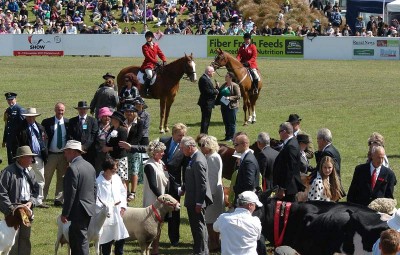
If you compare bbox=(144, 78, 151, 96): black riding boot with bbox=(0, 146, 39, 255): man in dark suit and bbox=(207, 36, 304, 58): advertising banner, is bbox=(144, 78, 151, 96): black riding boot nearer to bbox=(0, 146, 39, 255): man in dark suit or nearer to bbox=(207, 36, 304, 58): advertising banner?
bbox=(0, 146, 39, 255): man in dark suit

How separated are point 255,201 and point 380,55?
1585 inches

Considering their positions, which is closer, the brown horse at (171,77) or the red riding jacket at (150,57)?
the brown horse at (171,77)

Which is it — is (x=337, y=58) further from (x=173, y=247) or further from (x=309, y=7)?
(x=173, y=247)

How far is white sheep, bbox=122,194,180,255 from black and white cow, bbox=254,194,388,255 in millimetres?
1851

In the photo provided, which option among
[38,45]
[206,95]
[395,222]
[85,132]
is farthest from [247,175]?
[38,45]

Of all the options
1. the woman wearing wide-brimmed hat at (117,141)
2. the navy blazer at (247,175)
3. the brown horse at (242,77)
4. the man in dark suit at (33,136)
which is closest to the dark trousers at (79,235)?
the navy blazer at (247,175)

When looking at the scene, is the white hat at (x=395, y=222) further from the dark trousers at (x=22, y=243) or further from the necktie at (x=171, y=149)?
the necktie at (x=171, y=149)

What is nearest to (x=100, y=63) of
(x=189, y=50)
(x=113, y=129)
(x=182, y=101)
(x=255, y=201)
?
(x=189, y=50)

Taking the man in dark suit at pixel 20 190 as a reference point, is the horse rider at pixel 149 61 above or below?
above

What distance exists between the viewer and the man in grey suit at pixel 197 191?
13.6m

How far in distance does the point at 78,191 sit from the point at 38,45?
3941 centimetres

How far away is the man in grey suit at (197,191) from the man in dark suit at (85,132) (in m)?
3.78

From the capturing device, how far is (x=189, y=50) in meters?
51.3

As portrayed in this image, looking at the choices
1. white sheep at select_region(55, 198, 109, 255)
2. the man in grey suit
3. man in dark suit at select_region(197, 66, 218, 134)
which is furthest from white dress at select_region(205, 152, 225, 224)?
man in dark suit at select_region(197, 66, 218, 134)
